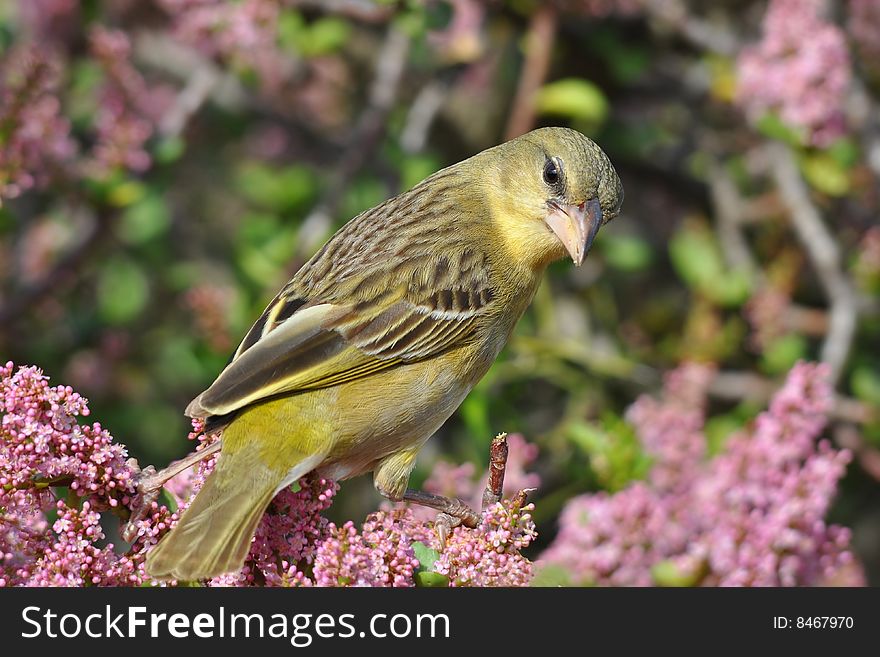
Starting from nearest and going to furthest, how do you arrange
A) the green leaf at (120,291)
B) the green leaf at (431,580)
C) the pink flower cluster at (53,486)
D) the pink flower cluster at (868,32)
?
the pink flower cluster at (53,486) < the green leaf at (431,580) < the green leaf at (120,291) < the pink flower cluster at (868,32)

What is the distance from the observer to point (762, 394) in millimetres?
5660

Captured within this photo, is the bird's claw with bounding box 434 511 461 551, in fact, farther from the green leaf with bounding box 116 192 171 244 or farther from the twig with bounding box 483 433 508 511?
the green leaf with bounding box 116 192 171 244

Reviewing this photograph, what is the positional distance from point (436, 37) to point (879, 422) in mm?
2607

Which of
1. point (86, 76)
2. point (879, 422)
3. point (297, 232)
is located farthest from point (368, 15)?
point (879, 422)

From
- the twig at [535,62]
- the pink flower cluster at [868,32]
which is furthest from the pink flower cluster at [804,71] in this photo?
the twig at [535,62]

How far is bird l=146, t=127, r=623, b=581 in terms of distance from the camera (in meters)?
3.21

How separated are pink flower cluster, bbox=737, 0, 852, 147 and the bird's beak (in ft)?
5.24

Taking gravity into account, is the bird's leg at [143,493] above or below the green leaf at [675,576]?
below

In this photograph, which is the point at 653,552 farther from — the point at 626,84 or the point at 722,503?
the point at 626,84

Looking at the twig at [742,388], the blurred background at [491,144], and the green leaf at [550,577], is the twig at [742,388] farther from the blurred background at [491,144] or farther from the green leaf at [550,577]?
the green leaf at [550,577]

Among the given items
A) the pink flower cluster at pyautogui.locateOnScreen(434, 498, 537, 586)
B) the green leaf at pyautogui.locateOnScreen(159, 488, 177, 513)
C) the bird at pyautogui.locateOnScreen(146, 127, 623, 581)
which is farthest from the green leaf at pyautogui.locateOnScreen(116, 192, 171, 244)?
the pink flower cluster at pyautogui.locateOnScreen(434, 498, 537, 586)

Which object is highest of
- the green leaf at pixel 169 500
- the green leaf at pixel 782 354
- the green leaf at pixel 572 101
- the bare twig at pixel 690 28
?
the bare twig at pixel 690 28

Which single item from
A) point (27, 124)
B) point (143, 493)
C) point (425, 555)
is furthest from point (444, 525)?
point (27, 124)

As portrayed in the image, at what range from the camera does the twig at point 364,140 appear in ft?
16.9
